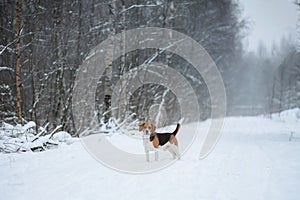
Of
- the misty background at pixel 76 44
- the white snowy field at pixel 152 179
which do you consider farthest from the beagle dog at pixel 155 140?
the misty background at pixel 76 44

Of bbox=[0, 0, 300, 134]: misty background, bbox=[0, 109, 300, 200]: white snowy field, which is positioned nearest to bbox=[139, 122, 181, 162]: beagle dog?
bbox=[0, 109, 300, 200]: white snowy field

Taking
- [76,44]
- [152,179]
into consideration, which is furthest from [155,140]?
[76,44]

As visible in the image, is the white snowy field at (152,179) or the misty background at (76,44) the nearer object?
the white snowy field at (152,179)

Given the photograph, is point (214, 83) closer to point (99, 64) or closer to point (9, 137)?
point (99, 64)

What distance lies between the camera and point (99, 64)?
36.2 feet

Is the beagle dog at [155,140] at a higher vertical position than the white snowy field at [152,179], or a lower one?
higher

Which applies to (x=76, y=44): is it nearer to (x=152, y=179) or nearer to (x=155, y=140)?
(x=155, y=140)

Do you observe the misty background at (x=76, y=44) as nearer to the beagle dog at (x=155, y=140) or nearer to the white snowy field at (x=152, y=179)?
the white snowy field at (x=152, y=179)

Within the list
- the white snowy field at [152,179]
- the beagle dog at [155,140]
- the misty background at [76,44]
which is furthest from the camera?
the misty background at [76,44]

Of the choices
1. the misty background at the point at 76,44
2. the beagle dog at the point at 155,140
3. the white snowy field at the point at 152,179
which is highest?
the misty background at the point at 76,44

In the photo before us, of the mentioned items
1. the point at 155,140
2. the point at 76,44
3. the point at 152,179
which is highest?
the point at 76,44

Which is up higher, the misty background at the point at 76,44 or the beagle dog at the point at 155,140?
the misty background at the point at 76,44

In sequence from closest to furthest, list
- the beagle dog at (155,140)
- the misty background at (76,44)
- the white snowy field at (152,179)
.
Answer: the white snowy field at (152,179)
the beagle dog at (155,140)
the misty background at (76,44)

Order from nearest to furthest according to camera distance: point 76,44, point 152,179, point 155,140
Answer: point 152,179
point 155,140
point 76,44
